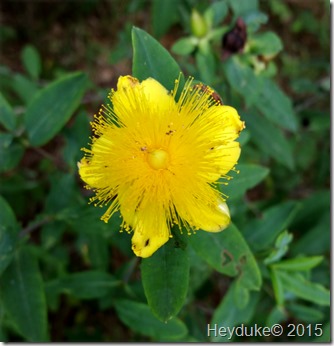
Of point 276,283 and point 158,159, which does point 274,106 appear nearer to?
point 276,283

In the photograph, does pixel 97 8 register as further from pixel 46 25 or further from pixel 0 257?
pixel 0 257

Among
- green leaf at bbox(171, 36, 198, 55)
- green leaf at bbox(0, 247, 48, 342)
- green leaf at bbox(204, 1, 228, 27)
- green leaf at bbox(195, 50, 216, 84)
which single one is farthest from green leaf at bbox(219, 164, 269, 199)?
green leaf at bbox(0, 247, 48, 342)

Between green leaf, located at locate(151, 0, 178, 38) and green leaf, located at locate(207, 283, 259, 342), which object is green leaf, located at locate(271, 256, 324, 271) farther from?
green leaf, located at locate(151, 0, 178, 38)

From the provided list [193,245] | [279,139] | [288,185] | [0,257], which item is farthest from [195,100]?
[288,185]

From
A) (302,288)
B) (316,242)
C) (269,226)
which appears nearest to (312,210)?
(316,242)

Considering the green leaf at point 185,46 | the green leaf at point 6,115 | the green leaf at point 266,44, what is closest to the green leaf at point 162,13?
the green leaf at point 185,46

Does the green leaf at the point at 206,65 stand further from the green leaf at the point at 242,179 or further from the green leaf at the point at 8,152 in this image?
the green leaf at the point at 8,152
